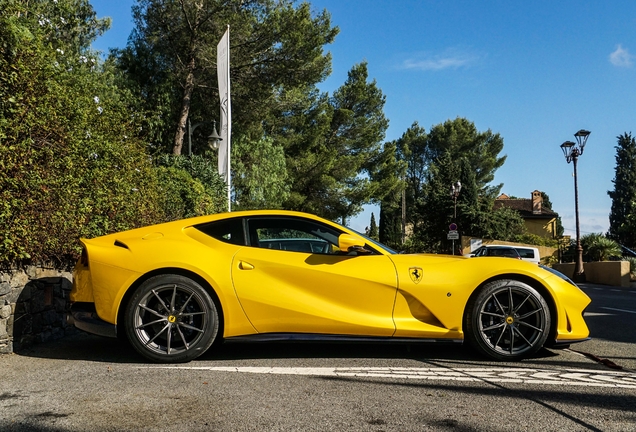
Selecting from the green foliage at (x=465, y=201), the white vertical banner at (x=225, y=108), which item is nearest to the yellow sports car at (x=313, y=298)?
the white vertical banner at (x=225, y=108)

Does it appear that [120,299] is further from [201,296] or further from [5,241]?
[5,241]

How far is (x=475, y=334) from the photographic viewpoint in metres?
4.17

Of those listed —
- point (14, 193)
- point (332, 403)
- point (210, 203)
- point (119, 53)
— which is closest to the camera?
point (332, 403)

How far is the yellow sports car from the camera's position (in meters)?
4.14

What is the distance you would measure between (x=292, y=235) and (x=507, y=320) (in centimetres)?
189

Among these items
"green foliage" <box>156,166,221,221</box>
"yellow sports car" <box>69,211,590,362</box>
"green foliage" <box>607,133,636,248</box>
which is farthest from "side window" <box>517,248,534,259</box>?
"green foliage" <box>607,133,636,248</box>

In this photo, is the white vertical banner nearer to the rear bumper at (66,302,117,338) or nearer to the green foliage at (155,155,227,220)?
the green foliage at (155,155,227,220)

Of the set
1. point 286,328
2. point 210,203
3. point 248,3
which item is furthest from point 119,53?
point 286,328

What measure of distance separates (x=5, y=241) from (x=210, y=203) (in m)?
8.04

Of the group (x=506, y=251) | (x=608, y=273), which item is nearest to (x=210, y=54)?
(x=506, y=251)

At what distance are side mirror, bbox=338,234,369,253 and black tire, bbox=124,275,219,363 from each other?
112 cm

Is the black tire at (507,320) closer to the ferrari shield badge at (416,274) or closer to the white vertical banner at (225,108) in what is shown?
the ferrari shield badge at (416,274)

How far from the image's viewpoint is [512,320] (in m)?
4.21

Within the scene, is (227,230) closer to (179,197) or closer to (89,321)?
(89,321)
